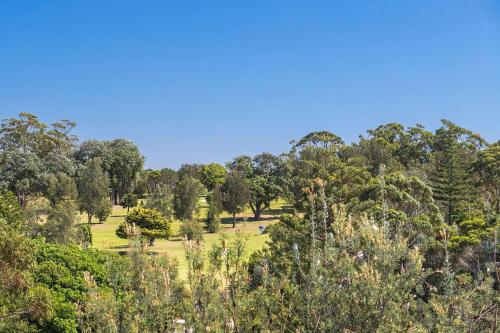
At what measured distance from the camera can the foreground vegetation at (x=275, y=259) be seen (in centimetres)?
511

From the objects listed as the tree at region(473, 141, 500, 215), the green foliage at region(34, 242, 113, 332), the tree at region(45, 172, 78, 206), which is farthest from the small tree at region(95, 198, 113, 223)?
the tree at region(473, 141, 500, 215)

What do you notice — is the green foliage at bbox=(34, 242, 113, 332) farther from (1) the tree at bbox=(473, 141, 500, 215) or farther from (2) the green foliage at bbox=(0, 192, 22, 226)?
(1) the tree at bbox=(473, 141, 500, 215)

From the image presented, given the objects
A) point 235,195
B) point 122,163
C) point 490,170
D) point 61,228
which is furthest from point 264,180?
point 61,228

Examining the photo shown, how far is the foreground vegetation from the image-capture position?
201 inches

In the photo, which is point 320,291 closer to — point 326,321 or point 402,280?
point 326,321

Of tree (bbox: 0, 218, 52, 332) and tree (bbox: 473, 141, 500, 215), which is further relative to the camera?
tree (bbox: 473, 141, 500, 215)

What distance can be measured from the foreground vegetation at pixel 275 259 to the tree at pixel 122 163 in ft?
40.7

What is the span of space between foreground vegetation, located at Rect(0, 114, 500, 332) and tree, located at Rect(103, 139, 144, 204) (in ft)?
40.7

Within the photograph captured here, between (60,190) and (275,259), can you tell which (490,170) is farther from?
(60,190)

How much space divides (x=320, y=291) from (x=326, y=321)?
316mm

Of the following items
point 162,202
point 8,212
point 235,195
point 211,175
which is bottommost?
point 8,212

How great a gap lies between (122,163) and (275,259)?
56737 mm

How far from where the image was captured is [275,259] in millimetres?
20391

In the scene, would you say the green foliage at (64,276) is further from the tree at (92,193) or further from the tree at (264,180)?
the tree at (264,180)
